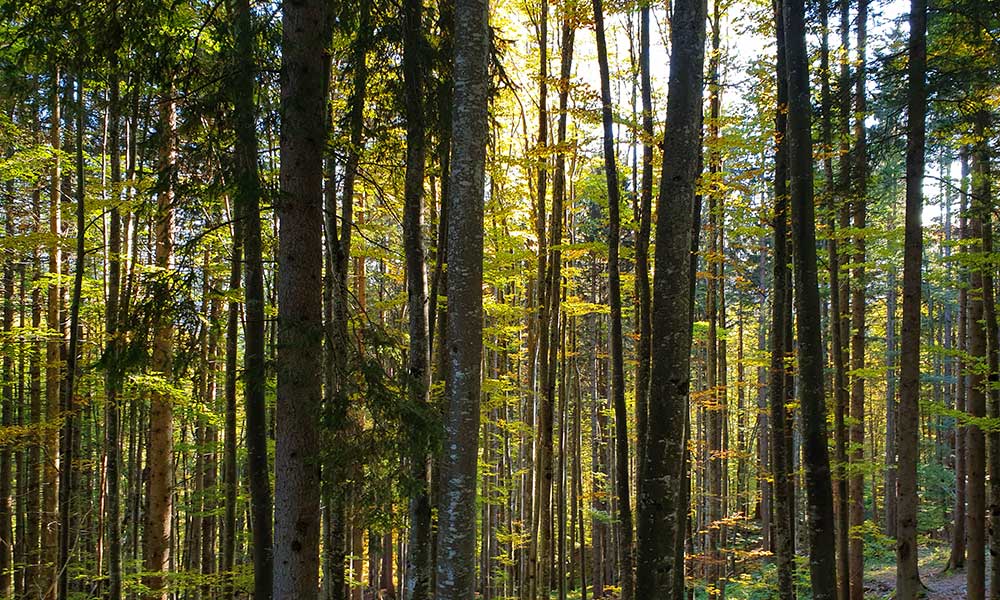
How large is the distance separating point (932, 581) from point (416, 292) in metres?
18.4

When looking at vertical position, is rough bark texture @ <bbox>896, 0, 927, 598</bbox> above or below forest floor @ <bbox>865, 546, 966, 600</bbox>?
above

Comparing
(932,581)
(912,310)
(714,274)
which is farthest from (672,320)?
(932,581)

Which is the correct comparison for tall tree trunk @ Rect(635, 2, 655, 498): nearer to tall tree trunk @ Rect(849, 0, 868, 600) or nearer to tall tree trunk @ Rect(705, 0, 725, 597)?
tall tree trunk @ Rect(705, 0, 725, 597)

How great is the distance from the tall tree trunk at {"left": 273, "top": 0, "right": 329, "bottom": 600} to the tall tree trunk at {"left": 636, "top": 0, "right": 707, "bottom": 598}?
244 cm

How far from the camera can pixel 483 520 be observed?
17625mm

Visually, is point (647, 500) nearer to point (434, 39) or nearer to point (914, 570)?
point (434, 39)

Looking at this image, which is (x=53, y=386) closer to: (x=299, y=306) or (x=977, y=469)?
(x=299, y=306)

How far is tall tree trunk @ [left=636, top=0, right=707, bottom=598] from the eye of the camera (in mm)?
3795

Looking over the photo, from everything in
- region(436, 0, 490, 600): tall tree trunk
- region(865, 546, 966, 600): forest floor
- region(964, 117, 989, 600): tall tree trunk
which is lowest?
region(865, 546, 966, 600): forest floor

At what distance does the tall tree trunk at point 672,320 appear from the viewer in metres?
3.79

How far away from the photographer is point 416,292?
20.2ft

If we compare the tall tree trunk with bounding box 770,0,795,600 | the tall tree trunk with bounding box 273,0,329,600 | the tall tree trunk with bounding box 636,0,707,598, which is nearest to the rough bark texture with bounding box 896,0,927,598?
the tall tree trunk with bounding box 770,0,795,600

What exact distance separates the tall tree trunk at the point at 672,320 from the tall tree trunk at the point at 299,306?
244cm

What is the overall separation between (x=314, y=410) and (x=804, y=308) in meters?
5.11
